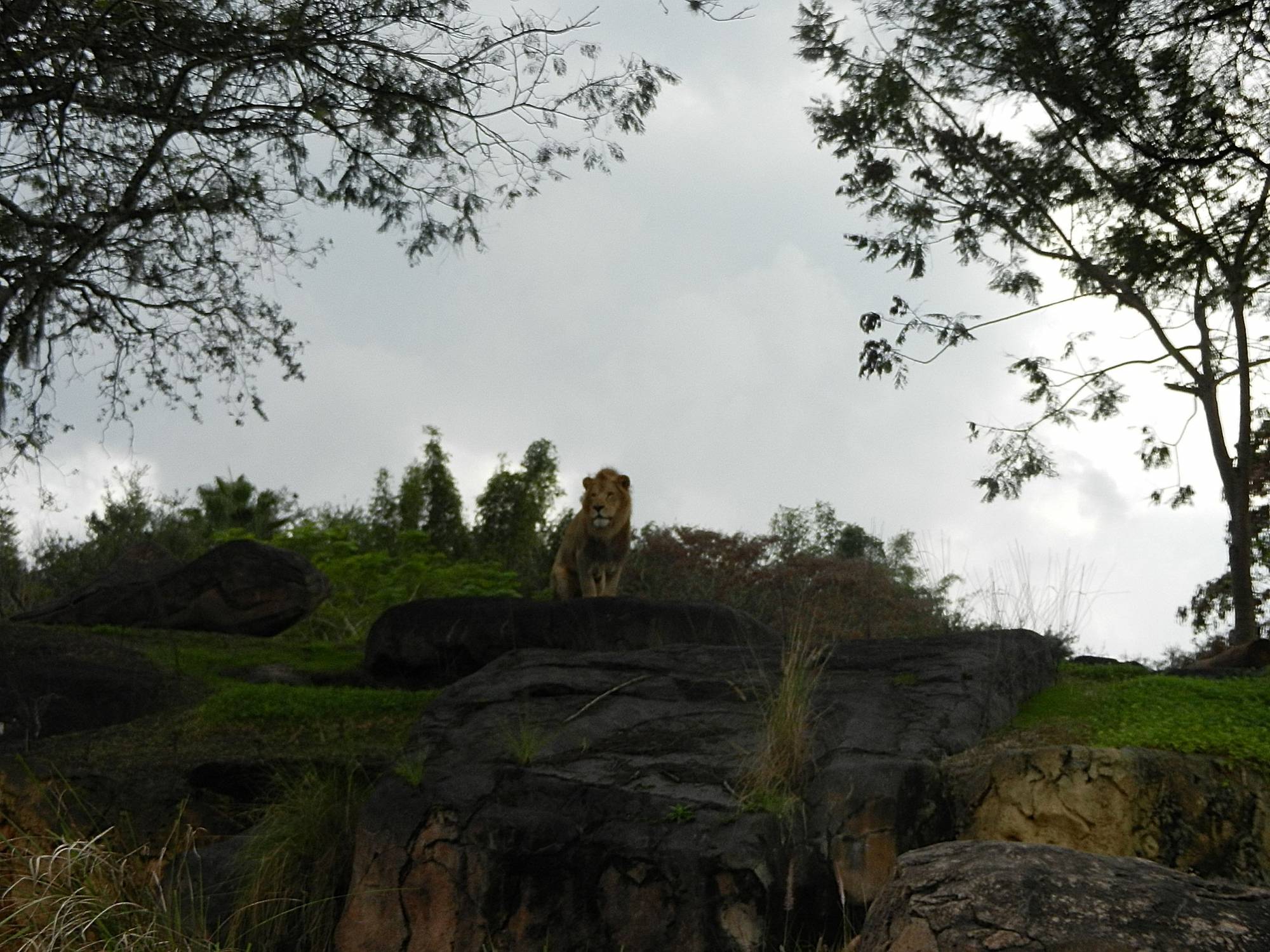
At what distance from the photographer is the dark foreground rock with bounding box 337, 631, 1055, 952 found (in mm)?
6000

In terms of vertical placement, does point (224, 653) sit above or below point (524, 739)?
above

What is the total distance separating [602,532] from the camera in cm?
1226

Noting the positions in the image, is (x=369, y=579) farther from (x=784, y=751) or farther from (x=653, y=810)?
(x=784, y=751)

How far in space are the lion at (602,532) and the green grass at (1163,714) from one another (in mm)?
4727

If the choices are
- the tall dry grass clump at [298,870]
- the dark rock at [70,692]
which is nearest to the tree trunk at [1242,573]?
the tall dry grass clump at [298,870]

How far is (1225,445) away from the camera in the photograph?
17344 millimetres

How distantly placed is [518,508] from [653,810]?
58.9ft

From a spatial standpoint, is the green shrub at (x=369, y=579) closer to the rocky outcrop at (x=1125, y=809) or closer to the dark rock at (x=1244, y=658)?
the dark rock at (x=1244, y=658)

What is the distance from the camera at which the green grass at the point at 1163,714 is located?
6.39m

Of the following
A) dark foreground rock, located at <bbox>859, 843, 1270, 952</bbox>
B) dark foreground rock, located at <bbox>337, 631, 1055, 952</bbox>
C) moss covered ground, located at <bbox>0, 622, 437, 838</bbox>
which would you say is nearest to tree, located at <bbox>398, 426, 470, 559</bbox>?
moss covered ground, located at <bbox>0, 622, 437, 838</bbox>

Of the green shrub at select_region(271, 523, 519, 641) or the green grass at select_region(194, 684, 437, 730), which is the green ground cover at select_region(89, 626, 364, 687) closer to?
the green grass at select_region(194, 684, 437, 730)

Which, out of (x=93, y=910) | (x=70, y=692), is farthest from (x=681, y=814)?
(x=70, y=692)

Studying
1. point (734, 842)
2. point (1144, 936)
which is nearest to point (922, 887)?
point (1144, 936)

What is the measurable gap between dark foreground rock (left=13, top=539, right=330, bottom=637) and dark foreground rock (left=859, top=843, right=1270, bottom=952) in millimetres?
11870
